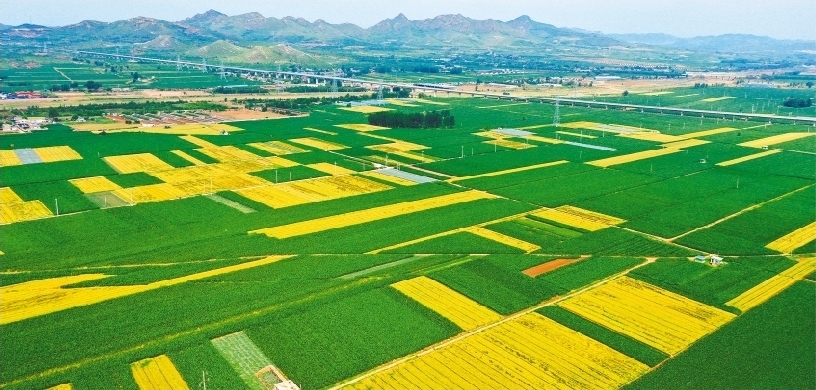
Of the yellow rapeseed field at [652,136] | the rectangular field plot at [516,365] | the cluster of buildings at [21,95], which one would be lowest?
the rectangular field plot at [516,365]

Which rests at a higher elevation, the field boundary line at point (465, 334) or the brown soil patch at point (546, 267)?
the brown soil patch at point (546, 267)

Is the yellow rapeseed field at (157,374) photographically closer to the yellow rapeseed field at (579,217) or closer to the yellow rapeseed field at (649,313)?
the yellow rapeseed field at (649,313)

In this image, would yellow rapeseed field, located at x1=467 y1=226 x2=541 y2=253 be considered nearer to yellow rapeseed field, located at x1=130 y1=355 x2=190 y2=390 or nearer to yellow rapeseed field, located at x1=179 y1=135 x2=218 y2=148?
yellow rapeseed field, located at x1=130 y1=355 x2=190 y2=390

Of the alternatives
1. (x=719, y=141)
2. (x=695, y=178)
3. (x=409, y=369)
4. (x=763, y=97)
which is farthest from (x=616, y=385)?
(x=763, y=97)

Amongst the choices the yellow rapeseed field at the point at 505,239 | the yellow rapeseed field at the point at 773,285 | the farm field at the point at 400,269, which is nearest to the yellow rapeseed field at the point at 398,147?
the farm field at the point at 400,269

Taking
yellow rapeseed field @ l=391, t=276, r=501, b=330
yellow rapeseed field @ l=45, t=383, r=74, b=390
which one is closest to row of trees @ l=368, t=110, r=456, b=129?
yellow rapeseed field @ l=391, t=276, r=501, b=330
